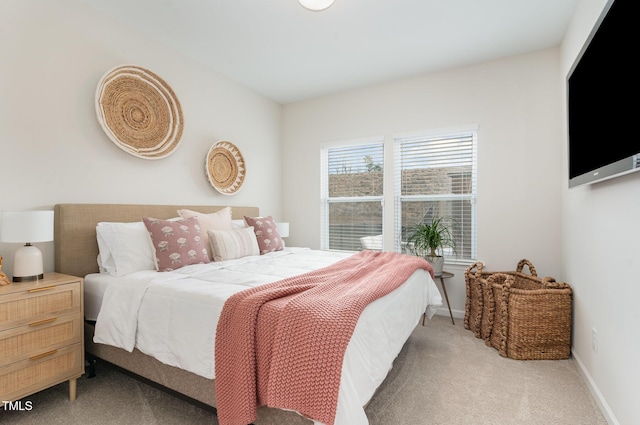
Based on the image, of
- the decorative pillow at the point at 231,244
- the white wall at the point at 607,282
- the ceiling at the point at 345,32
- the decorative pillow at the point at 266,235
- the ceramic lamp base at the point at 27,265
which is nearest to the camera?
the white wall at the point at 607,282

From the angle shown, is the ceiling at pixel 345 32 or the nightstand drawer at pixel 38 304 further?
the ceiling at pixel 345 32

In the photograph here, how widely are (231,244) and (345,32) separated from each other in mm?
2180

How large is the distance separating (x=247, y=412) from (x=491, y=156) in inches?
130

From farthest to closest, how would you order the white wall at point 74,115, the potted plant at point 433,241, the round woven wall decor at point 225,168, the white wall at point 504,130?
the round woven wall decor at point 225,168
the potted plant at point 433,241
the white wall at point 504,130
the white wall at point 74,115

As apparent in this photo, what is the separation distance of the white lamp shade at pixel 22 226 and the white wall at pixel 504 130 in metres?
3.29

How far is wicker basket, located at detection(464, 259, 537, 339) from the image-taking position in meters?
2.85

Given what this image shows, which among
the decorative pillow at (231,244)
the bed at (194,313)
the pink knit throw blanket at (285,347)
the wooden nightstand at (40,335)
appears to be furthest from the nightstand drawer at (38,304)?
the pink knit throw blanket at (285,347)

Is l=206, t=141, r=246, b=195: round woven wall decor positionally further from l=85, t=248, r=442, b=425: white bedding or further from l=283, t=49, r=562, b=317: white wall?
l=283, t=49, r=562, b=317: white wall

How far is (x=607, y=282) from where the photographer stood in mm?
1813

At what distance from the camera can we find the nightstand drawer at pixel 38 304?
1676 mm

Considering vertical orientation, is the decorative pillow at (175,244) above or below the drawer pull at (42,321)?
above

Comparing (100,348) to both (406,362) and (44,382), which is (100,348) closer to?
(44,382)

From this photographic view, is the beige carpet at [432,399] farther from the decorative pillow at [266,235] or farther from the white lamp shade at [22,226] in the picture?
the decorative pillow at [266,235]

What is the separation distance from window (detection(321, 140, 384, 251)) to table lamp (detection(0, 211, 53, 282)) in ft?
10.1
